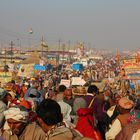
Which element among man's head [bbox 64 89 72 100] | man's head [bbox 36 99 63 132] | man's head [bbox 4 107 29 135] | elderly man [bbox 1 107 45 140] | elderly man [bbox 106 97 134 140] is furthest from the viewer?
man's head [bbox 64 89 72 100]

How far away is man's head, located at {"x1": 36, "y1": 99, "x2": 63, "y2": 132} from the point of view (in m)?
4.22

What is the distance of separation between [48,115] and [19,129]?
490 mm

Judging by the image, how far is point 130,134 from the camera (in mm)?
5172

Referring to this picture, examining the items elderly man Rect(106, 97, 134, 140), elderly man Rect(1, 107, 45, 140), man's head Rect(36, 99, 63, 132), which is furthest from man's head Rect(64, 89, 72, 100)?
man's head Rect(36, 99, 63, 132)

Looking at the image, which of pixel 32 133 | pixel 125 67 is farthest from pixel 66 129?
pixel 125 67

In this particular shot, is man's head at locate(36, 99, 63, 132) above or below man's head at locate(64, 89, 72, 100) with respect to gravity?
above

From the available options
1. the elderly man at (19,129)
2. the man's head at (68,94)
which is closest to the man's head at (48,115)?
the elderly man at (19,129)

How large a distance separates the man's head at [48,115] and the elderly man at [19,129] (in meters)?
0.16

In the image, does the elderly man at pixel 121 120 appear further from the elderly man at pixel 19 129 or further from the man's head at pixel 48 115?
the man's head at pixel 48 115

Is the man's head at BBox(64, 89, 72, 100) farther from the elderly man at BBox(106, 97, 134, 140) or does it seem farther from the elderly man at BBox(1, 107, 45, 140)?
the elderly man at BBox(1, 107, 45, 140)

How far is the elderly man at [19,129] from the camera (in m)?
4.48

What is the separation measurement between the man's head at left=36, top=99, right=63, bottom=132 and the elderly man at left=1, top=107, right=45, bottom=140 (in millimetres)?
162

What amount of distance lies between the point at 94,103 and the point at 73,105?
362 millimetres

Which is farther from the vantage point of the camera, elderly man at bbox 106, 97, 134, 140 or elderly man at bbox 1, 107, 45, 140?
elderly man at bbox 106, 97, 134, 140
